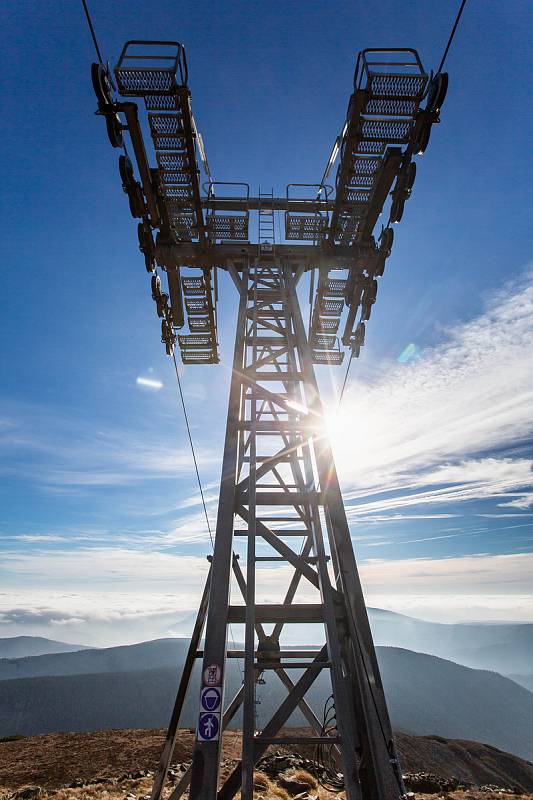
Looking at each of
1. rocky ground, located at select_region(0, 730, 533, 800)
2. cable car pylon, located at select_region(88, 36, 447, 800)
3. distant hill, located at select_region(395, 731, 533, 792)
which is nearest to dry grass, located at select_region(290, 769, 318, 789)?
rocky ground, located at select_region(0, 730, 533, 800)

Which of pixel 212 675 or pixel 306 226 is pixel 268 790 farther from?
pixel 306 226

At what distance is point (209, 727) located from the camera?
4.40m

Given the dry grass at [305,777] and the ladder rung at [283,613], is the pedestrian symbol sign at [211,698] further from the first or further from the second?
the dry grass at [305,777]

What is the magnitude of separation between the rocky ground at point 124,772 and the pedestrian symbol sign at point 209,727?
10033 mm

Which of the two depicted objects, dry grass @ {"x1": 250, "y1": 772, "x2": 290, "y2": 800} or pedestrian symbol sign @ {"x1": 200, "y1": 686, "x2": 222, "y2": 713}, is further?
dry grass @ {"x1": 250, "y1": 772, "x2": 290, "y2": 800}

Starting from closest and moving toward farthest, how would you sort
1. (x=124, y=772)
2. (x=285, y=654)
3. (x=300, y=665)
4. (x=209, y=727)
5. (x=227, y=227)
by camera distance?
(x=209, y=727), (x=300, y=665), (x=285, y=654), (x=227, y=227), (x=124, y=772)

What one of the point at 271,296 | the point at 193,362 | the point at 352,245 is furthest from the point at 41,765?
the point at 352,245

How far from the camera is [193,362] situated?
46.3 feet

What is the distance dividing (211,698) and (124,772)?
2305 centimetres

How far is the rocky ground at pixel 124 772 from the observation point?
553 inches

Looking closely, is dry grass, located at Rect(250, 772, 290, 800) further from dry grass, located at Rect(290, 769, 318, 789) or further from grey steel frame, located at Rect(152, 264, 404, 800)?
grey steel frame, located at Rect(152, 264, 404, 800)

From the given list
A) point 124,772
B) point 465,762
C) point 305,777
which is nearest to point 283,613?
point 305,777

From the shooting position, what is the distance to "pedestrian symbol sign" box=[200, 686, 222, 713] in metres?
4.48

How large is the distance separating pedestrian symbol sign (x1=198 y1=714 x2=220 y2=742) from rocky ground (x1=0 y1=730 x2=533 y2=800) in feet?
32.9
